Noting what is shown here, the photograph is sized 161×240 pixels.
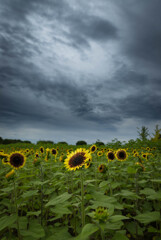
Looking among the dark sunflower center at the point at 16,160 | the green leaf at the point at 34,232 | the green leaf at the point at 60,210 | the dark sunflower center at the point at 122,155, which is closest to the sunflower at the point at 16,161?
the dark sunflower center at the point at 16,160

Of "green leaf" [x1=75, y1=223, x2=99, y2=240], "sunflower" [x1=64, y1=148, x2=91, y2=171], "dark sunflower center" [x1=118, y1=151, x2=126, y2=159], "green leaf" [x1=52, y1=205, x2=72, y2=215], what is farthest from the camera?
"dark sunflower center" [x1=118, y1=151, x2=126, y2=159]

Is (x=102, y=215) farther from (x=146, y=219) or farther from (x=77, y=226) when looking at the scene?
(x=77, y=226)

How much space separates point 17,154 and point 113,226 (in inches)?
109

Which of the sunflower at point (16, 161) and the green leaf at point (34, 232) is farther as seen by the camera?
the sunflower at point (16, 161)

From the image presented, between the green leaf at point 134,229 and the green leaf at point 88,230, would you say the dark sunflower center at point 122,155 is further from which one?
the green leaf at point 88,230

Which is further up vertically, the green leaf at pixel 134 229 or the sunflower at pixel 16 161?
the sunflower at pixel 16 161

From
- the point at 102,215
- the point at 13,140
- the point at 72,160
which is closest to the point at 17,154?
the point at 72,160

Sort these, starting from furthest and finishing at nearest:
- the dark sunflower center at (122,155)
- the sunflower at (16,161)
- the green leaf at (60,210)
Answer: the dark sunflower center at (122,155), the sunflower at (16,161), the green leaf at (60,210)

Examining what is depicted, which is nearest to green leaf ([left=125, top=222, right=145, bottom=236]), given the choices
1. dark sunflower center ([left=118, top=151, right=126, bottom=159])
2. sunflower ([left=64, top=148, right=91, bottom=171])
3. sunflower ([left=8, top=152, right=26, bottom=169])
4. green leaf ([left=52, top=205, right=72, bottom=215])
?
green leaf ([left=52, top=205, right=72, bottom=215])

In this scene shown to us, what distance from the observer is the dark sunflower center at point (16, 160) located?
3792 millimetres

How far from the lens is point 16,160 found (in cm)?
383

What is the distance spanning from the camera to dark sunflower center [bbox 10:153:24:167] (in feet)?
12.4

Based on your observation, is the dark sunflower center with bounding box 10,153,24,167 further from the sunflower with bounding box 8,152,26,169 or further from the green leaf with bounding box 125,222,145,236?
the green leaf with bounding box 125,222,145,236

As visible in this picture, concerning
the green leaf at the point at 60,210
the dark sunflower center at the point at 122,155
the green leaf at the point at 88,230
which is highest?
the dark sunflower center at the point at 122,155
